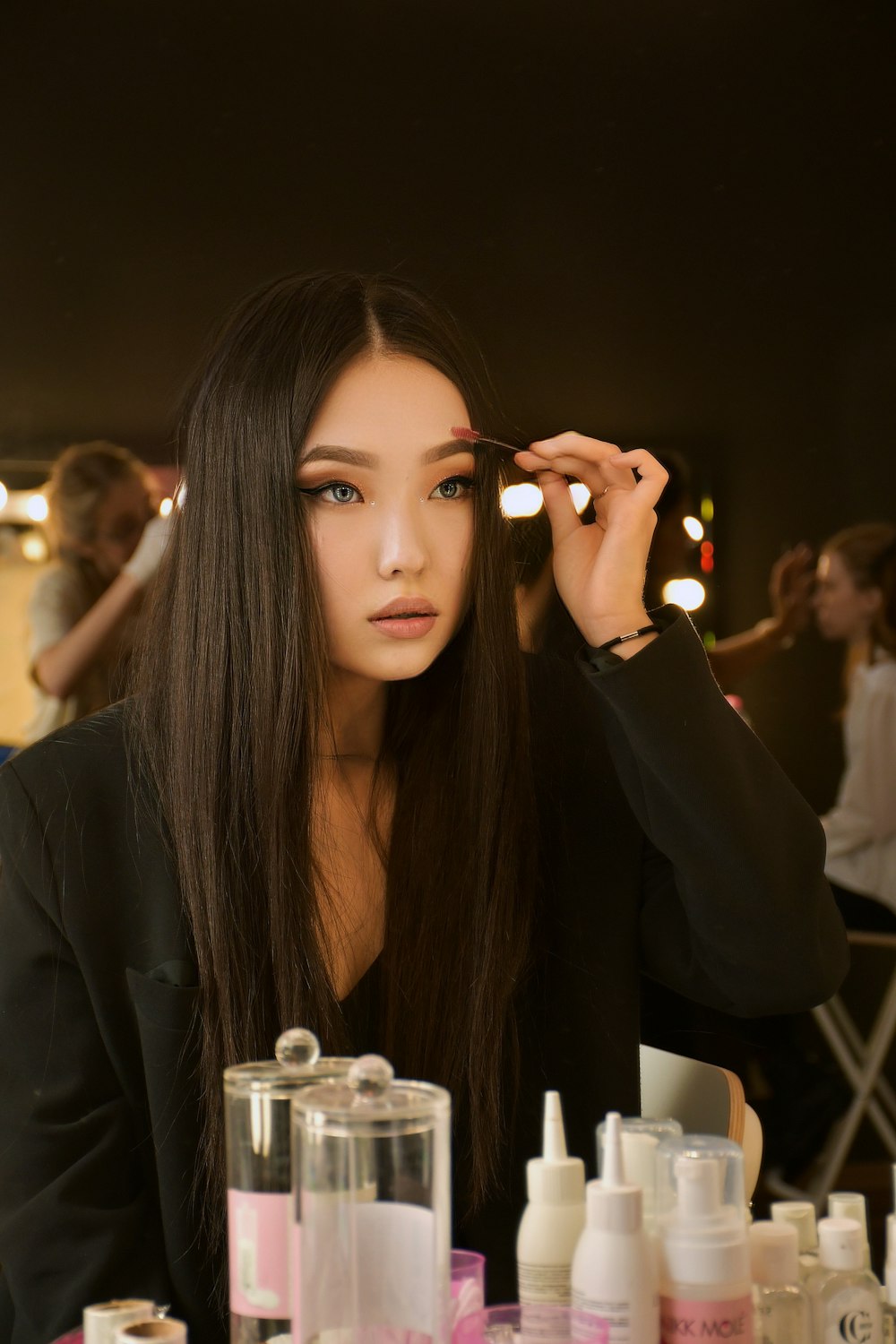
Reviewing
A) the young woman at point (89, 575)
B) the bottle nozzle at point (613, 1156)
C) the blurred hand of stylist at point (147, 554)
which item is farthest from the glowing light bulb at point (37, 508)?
the bottle nozzle at point (613, 1156)

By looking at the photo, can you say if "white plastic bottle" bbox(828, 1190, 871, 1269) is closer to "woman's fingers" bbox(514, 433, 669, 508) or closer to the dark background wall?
"woman's fingers" bbox(514, 433, 669, 508)

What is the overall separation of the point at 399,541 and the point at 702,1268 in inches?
16.2

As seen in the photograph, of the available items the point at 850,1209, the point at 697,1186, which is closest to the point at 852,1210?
the point at 850,1209

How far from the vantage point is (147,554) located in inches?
67.6

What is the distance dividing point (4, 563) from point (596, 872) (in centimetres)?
105

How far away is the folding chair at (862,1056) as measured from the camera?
1.85 meters

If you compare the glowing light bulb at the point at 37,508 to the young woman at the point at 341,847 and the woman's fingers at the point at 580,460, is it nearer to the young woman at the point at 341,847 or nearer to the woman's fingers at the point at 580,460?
the young woman at the point at 341,847

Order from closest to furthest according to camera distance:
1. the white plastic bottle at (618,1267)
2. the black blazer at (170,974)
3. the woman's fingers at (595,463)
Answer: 1. the white plastic bottle at (618,1267)
2. the black blazer at (170,974)
3. the woman's fingers at (595,463)

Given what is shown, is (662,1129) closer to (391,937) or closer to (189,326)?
(391,937)

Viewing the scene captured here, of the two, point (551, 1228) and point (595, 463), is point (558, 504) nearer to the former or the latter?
point (595, 463)

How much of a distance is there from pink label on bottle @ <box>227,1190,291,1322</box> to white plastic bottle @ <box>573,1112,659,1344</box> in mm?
126

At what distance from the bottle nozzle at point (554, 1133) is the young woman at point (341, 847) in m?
0.17

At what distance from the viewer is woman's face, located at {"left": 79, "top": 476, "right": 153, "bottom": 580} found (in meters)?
1.72

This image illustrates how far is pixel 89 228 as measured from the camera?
1695 mm
